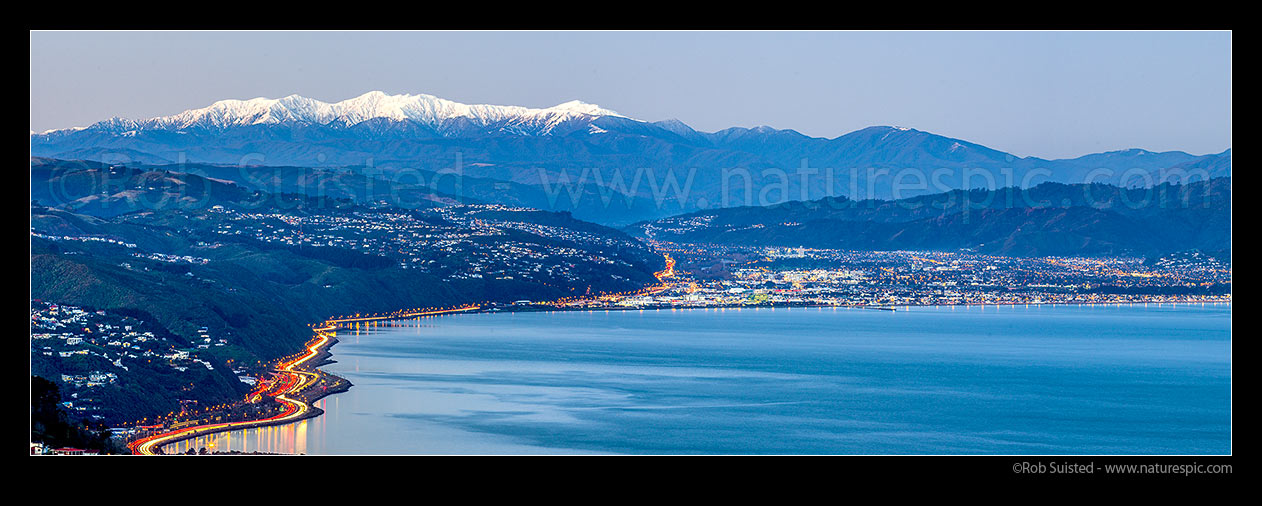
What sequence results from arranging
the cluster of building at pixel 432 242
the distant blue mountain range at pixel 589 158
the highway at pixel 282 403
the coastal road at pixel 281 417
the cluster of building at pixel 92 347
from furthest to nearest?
the distant blue mountain range at pixel 589 158 < the cluster of building at pixel 432 242 < the cluster of building at pixel 92 347 < the highway at pixel 282 403 < the coastal road at pixel 281 417

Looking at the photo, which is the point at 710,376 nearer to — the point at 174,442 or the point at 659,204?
the point at 174,442

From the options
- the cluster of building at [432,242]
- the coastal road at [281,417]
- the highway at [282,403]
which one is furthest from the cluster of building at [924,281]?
the coastal road at [281,417]

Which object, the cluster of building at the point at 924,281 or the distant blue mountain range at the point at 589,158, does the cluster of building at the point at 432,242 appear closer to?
the cluster of building at the point at 924,281

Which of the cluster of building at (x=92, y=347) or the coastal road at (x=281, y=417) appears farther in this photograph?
the cluster of building at (x=92, y=347)

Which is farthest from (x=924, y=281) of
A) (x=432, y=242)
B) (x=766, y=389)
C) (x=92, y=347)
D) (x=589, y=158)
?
(x=589, y=158)

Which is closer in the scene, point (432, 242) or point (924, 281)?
point (432, 242)

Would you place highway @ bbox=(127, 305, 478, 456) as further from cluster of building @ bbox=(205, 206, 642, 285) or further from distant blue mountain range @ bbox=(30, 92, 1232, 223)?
distant blue mountain range @ bbox=(30, 92, 1232, 223)

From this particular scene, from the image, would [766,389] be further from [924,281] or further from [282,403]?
[924,281]
